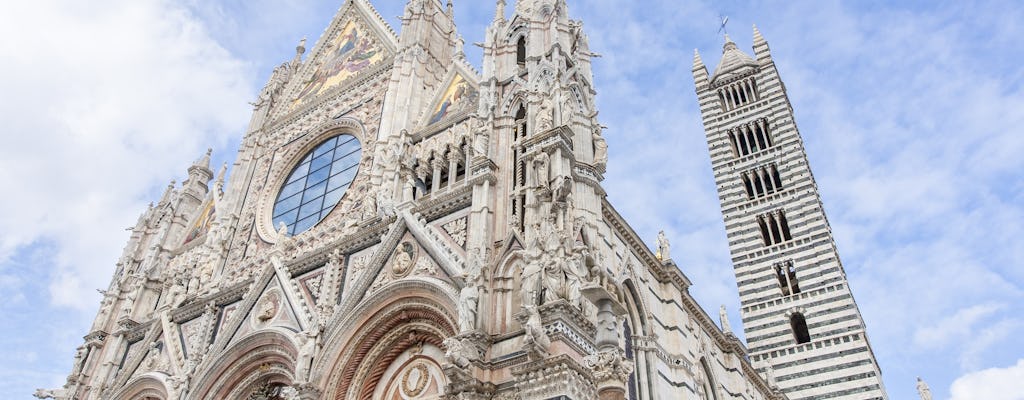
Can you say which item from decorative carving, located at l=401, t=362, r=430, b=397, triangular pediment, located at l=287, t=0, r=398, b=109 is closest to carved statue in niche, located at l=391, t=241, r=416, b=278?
decorative carving, located at l=401, t=362, r=430, b=397

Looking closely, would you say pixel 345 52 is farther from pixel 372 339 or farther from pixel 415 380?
pixel 415 380

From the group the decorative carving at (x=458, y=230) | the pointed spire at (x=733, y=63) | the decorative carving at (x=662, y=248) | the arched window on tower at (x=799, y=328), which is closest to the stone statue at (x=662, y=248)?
the decorative carving at (x=662, y=248)

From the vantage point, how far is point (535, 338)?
10.0 m

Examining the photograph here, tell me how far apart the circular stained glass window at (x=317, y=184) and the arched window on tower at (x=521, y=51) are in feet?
15.2

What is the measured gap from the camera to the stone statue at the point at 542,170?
40.0 feet

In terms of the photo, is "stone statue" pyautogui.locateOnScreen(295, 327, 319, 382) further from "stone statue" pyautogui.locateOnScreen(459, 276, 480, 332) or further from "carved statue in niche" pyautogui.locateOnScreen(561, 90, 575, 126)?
"carved statue in niche" pyautogui.locateOnScreen(561, 90, 575, 126)

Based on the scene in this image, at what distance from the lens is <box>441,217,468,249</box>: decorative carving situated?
42.9 ft

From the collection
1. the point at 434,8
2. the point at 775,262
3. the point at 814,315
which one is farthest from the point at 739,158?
the point at 434,8

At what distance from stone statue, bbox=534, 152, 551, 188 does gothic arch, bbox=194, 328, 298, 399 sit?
6.15 m

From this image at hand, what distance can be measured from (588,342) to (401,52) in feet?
36.6

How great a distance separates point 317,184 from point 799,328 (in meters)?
19.3

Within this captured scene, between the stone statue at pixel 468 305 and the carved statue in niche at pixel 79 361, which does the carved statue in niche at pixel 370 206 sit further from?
the carved statue in niche at pixel 79 361

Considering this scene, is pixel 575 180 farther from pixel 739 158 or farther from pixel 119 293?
pixel 739 158

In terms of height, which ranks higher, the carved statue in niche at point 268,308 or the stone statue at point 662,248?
the stone statue at point 662,248
